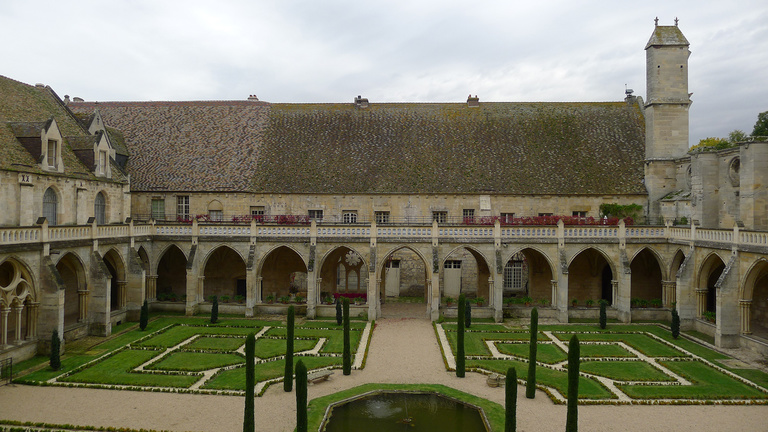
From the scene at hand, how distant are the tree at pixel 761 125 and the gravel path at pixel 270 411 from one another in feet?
119

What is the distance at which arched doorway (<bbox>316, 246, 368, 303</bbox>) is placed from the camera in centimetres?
4062

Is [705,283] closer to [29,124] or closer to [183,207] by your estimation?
[183,207]

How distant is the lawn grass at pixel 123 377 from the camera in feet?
72.8

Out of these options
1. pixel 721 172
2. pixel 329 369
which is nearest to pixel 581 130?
pixel 721 172

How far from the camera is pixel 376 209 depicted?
41312mm

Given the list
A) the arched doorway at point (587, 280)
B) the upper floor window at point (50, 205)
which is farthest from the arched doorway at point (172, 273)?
the arched doorway at point (587, 280)

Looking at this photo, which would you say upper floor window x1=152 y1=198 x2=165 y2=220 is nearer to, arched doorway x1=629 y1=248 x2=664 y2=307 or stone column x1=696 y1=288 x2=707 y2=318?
arched doorway x1=629 y1=248 x2=664 y2=307

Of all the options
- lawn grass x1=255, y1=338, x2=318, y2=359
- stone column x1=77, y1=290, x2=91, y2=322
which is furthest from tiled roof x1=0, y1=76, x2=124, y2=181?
lawn grass x1=255, y1=338, x2=318, y2=359

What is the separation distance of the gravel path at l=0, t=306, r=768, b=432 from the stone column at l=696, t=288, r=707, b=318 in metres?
12.7

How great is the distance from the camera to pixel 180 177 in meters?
42.0

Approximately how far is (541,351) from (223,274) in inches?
1028

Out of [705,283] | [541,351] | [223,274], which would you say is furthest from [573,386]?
[223,274]

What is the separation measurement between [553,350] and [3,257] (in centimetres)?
2829

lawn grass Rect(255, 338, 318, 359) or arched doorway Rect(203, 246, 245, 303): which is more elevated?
arched doorway Rect(203, 246, 245, 303)
